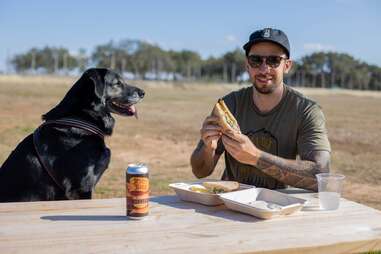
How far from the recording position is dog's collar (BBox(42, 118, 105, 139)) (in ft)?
11.5

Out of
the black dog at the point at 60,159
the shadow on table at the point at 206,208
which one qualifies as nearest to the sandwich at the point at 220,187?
the shadow on table at the point at 206,208

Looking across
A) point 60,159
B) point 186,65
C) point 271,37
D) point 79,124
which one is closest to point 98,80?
point 79,124

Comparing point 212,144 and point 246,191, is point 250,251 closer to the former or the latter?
point 246,191

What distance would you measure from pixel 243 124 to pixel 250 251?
165cm

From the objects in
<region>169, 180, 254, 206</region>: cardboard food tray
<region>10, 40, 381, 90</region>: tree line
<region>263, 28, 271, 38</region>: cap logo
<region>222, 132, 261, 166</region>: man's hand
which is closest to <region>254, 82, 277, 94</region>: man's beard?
<region>263, 28, 271, 38</region>: cap logo

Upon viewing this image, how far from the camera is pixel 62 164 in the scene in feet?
11.1

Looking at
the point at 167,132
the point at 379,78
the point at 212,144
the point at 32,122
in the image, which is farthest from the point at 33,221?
the point at 379,78

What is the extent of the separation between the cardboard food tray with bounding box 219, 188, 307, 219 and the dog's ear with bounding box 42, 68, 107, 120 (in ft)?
6.09

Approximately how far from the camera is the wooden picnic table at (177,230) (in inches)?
72.8

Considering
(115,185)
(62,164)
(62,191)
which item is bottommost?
(115,185)

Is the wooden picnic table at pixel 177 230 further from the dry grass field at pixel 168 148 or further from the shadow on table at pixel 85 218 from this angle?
the dry grass field at pixel 168 148

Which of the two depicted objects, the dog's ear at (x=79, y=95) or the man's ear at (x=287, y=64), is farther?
the dog's ear at (x=79, y=95)

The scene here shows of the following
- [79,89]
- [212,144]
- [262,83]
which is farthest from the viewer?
[79,89]

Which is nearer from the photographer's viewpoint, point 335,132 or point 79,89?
point 79,89
